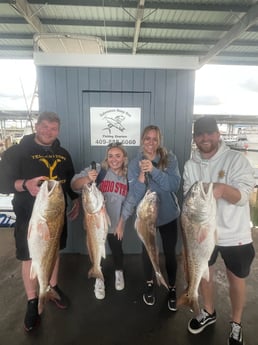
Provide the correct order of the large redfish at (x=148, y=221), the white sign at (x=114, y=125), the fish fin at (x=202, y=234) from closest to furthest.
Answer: the fish fin at (x=202, y=234)
the large redfish at (x=148, y=221)
the white sign at (x=114, y=125)

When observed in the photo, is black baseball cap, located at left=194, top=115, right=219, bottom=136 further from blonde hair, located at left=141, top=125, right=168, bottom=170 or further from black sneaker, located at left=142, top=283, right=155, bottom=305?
black sneaker, located at left=142, top=283, right=155, bottom=305

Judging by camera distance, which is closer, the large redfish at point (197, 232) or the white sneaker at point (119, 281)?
the large redfish at point (197, 232)

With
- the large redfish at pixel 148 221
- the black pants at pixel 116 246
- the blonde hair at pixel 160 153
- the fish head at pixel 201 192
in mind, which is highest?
the blonde hair at pixel 160 153

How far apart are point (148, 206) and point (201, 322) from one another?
1.23 meters

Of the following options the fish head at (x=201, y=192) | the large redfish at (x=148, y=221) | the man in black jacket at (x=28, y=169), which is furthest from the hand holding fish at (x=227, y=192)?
the man in black jacket at (x=28, y=169)

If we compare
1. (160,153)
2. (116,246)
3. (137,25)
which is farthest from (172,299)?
(137,25)

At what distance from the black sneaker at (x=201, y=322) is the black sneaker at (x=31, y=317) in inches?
58.3

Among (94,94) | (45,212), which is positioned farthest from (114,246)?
(94,94)

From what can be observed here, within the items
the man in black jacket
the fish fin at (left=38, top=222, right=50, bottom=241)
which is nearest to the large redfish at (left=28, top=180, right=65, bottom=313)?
the fish fin at (left=38, top=222, right=50, bottom=241)

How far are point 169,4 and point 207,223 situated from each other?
18.1ft

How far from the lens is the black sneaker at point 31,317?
228 centimetres

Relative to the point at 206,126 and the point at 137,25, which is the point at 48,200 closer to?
the point at 206,126

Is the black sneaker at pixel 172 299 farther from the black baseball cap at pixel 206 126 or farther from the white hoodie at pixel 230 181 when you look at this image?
the black baseball cap at pixel 206 126

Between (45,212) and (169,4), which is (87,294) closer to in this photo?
(45,212)
